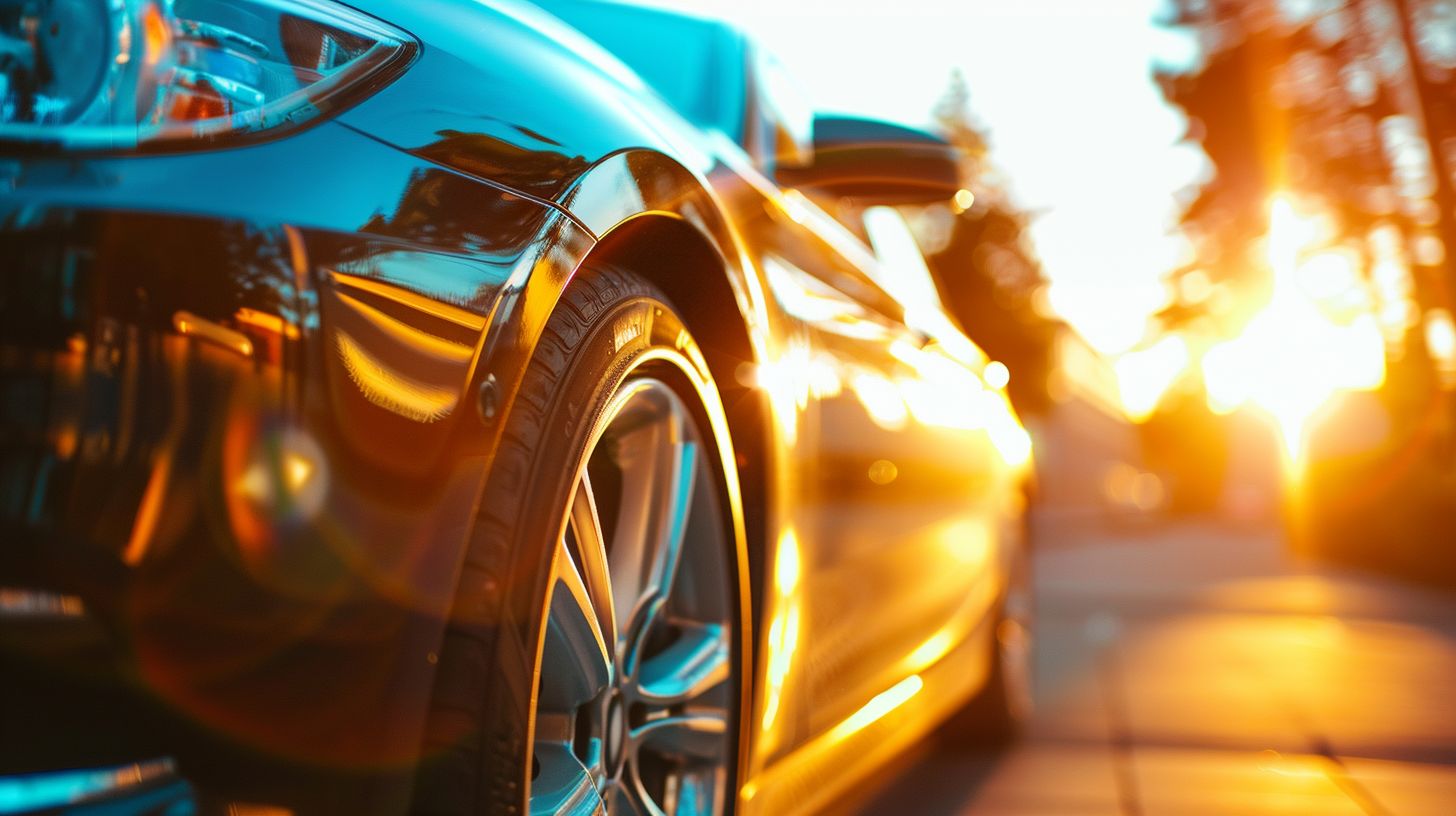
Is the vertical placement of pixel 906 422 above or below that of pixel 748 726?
above

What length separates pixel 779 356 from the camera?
2.15 meters

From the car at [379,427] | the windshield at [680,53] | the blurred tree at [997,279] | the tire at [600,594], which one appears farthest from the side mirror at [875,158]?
the blurred tree at [997,279]

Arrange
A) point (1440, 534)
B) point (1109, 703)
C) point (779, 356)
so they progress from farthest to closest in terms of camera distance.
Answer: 1. point (1440, 534)
2. point (1109, 703)
3. point (779, 356)

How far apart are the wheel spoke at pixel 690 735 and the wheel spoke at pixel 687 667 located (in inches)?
1.1

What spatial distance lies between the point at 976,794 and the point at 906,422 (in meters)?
1.31

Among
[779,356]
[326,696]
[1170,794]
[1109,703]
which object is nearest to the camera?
[326,696]

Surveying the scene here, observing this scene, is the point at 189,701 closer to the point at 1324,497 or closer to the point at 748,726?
the point at 748,726

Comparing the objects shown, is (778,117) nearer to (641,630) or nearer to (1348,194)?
(641,630)

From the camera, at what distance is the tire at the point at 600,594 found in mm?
1367

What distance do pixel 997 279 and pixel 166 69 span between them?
45.5m

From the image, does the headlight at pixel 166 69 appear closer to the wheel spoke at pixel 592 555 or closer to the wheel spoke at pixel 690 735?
the wheel spoke at pixel 592 555

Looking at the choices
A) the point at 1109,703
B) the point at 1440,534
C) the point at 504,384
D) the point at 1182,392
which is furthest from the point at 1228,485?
the point at 504,384

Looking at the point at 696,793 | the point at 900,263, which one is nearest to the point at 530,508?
the point at 696,793

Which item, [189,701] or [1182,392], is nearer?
[189,701]
